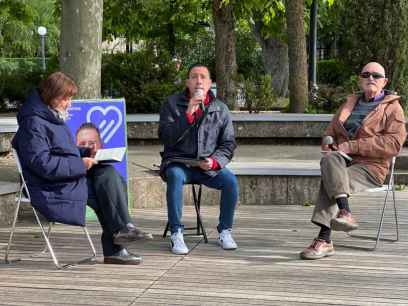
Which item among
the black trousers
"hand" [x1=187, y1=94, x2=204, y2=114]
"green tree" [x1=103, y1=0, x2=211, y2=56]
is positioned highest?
"green tree" [x1=103, y1=0, x2=211, y2=56]

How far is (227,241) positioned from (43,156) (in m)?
1.66

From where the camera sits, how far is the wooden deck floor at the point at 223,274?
16.0 feet

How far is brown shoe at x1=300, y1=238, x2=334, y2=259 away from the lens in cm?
591

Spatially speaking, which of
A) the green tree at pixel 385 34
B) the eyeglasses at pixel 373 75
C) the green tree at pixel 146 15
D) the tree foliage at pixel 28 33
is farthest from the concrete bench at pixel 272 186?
the tree foliage at pixel 28 33

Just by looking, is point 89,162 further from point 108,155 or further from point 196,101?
point 196,101

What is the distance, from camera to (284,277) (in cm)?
540

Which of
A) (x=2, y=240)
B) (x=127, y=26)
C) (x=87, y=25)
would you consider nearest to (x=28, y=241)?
(x=2, y=240)

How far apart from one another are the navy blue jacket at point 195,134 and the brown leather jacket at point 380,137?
91 cm

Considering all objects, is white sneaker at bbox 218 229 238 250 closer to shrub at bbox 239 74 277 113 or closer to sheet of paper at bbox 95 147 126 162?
sheet of paper at bbox 95 147 126 162

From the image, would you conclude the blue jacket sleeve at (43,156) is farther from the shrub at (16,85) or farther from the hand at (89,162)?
the shrub at (16,85)

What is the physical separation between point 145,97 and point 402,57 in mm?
4355

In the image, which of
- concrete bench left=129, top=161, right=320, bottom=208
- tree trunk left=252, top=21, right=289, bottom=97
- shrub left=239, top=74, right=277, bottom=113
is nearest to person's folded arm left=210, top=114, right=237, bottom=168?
concrete bench left=129, top=161, right=320, bottom=208

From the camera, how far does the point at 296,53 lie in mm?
14156

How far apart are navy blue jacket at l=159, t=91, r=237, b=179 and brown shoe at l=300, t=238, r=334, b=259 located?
924 millimetres
